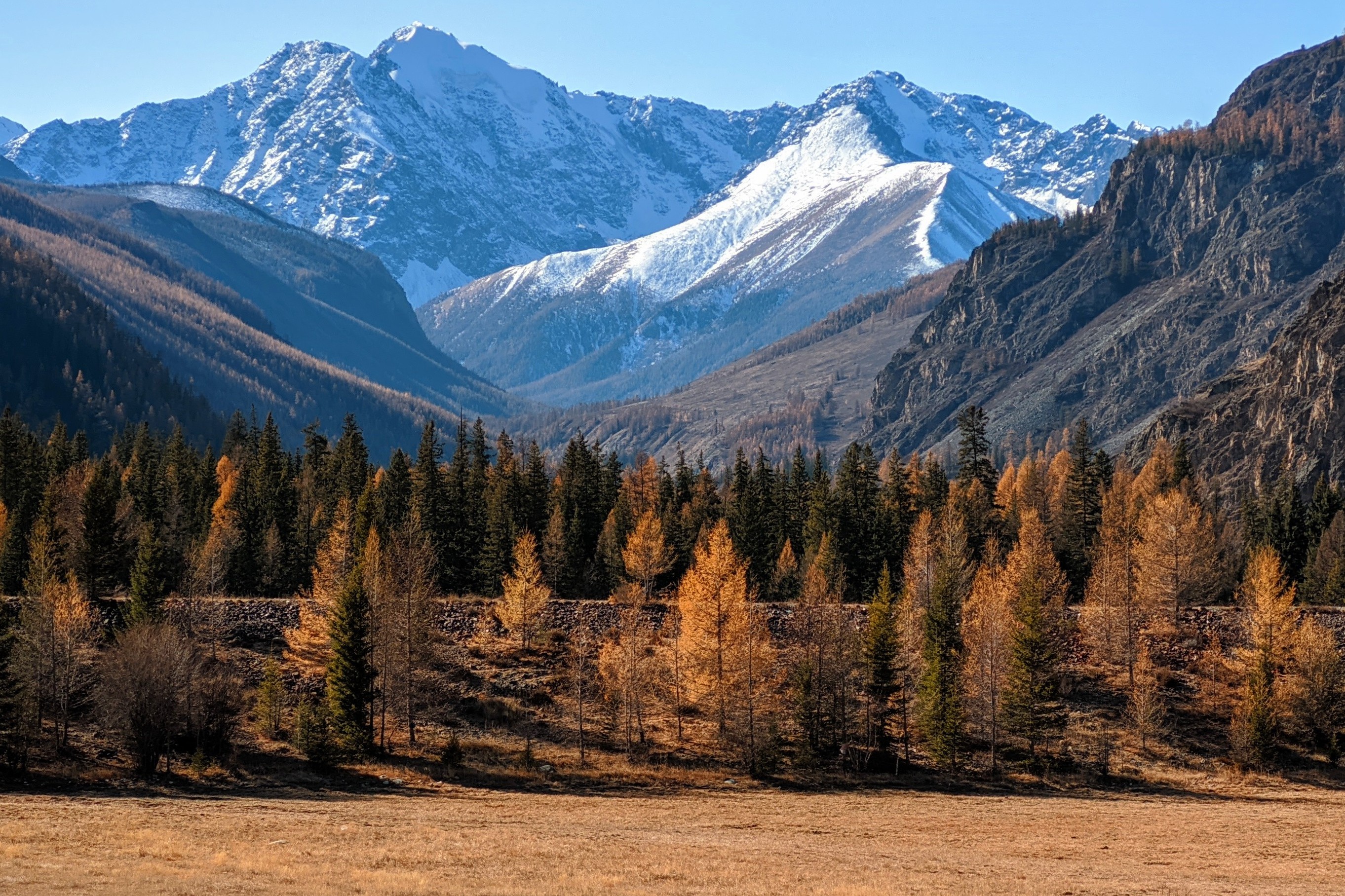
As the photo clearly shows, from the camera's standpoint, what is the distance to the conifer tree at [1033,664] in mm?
85438

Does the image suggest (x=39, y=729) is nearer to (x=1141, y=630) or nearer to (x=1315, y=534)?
(x=1141, y=630)

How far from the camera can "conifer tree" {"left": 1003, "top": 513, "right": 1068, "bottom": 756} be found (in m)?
85.4

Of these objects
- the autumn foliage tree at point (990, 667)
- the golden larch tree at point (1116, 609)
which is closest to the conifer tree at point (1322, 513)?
the golden larch tree at point (1116, 609)

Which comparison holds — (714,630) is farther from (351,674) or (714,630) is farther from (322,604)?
(322,604)

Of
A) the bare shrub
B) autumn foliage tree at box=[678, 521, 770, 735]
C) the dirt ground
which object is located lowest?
the dirt ground

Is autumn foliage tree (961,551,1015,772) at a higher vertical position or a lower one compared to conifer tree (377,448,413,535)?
lower

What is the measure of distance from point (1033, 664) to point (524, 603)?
3476cm

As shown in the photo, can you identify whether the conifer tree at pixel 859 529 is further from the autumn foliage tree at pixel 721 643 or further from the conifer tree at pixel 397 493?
the conifer tree at pixel 397 493

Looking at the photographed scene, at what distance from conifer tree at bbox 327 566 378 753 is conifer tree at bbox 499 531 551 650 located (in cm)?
1591

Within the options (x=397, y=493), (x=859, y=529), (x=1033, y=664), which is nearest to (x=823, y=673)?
(x=1033, y=664)

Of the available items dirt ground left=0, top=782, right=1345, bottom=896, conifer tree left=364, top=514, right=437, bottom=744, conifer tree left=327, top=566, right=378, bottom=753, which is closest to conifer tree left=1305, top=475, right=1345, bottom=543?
dirt ground left=0, top=782, right=1345, bottom=896

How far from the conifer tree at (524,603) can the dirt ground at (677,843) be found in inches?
872

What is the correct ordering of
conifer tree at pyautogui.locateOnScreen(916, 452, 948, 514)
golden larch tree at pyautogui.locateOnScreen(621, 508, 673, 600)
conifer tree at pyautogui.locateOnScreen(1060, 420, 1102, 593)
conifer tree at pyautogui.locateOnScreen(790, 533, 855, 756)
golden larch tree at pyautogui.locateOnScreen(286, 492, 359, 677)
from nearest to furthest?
conifer tree at pyautogui.locateOnScreen(790, 533, 855, 756)
golden larch tree at pyautogui.locateOnScreen(286, 492, 359, 677)
golden larch tree at pyautogui.locateOnScreen(621, 508, 673, 600)
conifer tree at pyautogui.locateOnScreen(1060, 420, 1102, 593)
conifer tree at pyautogui.locateOnScreen(916, 452, 948, 514)

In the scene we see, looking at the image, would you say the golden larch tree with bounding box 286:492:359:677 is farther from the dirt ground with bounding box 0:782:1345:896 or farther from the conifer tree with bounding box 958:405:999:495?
the conifer tree with bounding box 958:405:999:495
